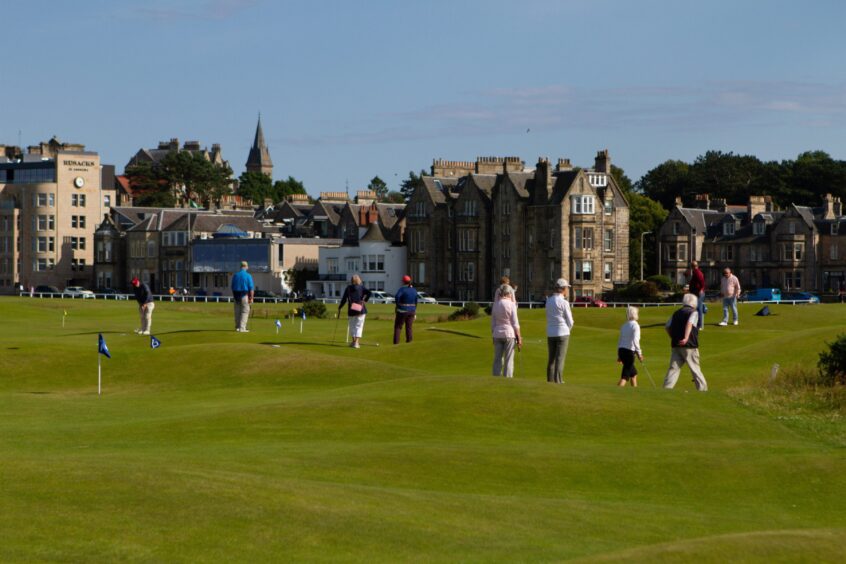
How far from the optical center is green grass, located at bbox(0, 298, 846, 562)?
15188 millimetres

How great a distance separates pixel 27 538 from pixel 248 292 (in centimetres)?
3092

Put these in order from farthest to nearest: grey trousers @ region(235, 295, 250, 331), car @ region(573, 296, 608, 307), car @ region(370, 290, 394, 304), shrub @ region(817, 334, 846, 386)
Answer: car @ region(370, 290, 394, 304) < car @ region(573, 296, 608, 307) < grey trousers @ region(235, 295, 250, 331) < shrub @ region(817, 334, 846, 386)

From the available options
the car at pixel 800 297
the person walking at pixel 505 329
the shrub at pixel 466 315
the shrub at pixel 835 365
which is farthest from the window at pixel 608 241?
the person walking at pixel 505 329

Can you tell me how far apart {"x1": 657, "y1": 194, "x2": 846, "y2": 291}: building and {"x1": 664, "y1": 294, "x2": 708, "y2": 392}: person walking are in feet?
384

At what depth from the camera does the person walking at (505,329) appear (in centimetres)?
3098

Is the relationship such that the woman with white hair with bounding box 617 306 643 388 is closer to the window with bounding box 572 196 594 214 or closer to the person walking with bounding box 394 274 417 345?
the person walking with bounding box 394 274 417 345

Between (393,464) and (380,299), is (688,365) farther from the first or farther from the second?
(380,299)

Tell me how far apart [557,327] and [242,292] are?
56.6ft

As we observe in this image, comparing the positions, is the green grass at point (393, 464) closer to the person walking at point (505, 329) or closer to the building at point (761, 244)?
the person walking at point (505, 329)

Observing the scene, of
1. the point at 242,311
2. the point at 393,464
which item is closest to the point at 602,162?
the point at 242,311

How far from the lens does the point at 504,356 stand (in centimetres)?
3184

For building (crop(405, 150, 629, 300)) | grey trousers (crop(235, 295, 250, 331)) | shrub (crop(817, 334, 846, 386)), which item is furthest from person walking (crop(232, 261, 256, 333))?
building (crop(405, 150, 629, 300))

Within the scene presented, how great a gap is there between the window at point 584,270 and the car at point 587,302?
2.07 m

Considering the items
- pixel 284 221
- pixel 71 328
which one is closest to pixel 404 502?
pixel 71 328
